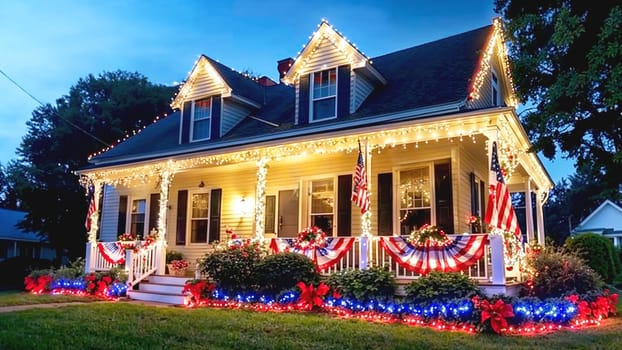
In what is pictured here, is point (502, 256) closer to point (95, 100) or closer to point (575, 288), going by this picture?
point (575, 288)

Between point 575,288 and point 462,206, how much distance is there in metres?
2.79

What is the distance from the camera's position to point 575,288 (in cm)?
856

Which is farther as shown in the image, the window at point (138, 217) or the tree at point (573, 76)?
the window at point (138, 217)

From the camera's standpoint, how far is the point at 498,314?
7000mm

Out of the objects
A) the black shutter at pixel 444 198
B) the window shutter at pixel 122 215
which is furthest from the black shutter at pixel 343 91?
the window shutter at pixel 122 215

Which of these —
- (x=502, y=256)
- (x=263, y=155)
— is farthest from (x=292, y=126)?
(x=502, y=256)

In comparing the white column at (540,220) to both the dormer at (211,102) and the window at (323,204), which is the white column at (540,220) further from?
the dormer at (211,102)

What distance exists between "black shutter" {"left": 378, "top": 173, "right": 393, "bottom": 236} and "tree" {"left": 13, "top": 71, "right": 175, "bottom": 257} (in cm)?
1382

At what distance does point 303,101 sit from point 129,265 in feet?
19.7

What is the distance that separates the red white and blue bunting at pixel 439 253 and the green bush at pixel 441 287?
11.3 inches

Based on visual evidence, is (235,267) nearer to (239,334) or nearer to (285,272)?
(285,272)

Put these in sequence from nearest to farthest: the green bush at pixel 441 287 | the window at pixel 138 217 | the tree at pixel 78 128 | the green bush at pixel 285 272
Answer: the green bush at pixel 441 287 → the green bush at pixel 285 272 → the window at pixel 138 217 → the tree at pixel 78 128

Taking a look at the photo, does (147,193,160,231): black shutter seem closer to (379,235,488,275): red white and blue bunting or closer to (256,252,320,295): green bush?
(256,252,320,295): green bush

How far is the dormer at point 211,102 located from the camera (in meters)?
14.4
